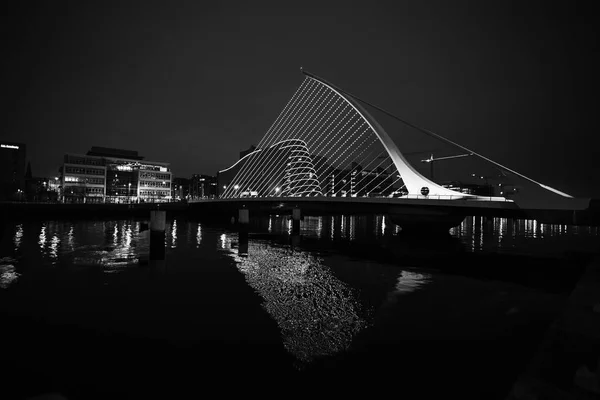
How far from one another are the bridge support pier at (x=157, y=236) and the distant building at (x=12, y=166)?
94191 millimetres

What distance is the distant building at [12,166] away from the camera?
92.8 m

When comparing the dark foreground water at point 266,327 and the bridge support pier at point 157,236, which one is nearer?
the dark foreground water at point 266,327

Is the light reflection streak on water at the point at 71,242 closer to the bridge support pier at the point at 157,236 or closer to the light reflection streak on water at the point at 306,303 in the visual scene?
the bridge support pier at the point at 157,236

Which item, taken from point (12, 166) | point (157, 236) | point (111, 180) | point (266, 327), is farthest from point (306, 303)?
point (12, 166)

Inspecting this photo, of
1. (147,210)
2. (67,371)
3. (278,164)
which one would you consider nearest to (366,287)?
(67,371)

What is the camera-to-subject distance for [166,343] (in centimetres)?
883

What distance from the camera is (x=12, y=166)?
96.7 m

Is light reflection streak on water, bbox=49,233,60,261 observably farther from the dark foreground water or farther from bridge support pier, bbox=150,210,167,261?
bridge support pier, bbox=150,210,167,261

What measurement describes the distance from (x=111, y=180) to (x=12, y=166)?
86.8 ft

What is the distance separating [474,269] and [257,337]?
16.0 m

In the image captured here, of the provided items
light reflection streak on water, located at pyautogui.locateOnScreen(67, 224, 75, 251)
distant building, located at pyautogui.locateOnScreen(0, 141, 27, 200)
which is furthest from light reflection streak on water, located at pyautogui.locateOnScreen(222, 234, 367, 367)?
distant building, located at pyautogui.locateOnScreen(0, 141, 27, 200)

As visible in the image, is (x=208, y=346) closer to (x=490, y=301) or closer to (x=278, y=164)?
(x=490, y=301)

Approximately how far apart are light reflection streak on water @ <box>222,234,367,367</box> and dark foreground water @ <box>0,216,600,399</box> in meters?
0.05

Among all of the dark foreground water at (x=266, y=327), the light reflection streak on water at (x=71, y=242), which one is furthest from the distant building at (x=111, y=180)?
the dark foreground water at (x=266, y=327)
